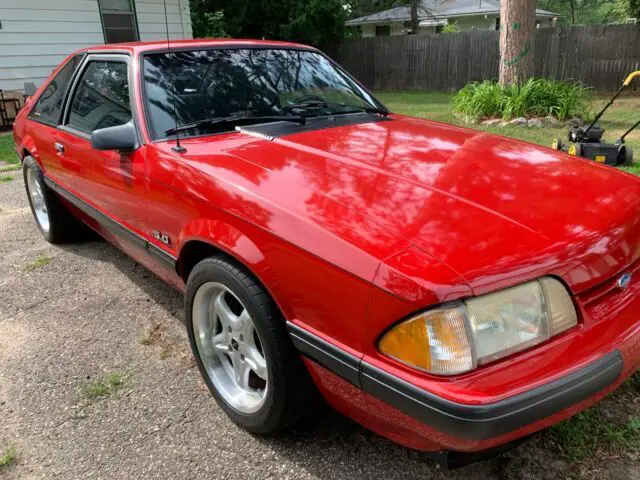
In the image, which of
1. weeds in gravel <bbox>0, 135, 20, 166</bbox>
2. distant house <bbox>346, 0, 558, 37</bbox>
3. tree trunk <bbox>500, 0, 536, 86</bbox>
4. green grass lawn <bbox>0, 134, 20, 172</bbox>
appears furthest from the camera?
distant house <bbox>346, 0, 558, 37</bbox>

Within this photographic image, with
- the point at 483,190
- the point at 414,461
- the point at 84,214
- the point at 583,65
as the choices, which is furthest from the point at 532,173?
the point at 583,65

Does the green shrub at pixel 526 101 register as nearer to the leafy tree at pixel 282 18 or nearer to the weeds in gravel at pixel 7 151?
the weeds in gravel at pixel 7 151

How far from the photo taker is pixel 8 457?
2166 mm

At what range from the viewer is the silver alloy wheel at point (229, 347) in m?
2.21

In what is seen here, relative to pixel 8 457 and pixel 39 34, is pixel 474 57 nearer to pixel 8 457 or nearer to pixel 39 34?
pixel 39 34

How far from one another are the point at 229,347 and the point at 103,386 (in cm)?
76

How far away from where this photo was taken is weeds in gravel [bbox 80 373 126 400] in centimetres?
255

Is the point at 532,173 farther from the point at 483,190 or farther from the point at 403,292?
the point at 403,292

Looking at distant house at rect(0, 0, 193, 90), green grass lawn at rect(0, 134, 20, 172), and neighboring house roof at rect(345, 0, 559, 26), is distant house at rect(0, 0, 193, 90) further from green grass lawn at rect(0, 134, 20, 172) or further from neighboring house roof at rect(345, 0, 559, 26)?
neighboring house roof at rect(345, 0, 559, 26)

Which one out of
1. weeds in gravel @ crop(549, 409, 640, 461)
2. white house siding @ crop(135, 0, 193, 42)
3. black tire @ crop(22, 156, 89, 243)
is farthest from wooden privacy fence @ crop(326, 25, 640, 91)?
weeds in gravel @ crop(549, 409, 640, 461)

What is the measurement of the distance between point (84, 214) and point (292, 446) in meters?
2.37

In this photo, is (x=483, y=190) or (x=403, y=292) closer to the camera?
(x=403, y=292)

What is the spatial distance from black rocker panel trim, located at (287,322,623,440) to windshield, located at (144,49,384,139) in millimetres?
1638

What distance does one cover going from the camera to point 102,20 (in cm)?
1181
